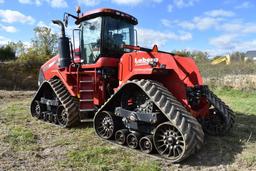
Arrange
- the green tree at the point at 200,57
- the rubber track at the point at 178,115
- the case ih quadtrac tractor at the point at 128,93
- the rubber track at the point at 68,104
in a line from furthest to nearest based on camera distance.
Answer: the green tree at the point at 200,57 → the rubber track at the point at 68,104 → the case ih quadtrac tractor at the point at 128,93 → the rubber track at the point at 178,115

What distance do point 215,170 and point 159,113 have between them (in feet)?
4.70

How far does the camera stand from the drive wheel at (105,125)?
7465 millimetres

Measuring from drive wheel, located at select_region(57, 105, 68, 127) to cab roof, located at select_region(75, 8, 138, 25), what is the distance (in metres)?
2.40

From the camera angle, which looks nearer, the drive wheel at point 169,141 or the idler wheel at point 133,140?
the drive wheel at point 169,141

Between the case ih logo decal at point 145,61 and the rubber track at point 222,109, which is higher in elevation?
the case ih logo decal at point 145,61

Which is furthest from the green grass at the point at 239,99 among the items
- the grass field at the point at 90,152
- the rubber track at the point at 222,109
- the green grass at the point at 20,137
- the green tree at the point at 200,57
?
the green tree at the point at 200,57

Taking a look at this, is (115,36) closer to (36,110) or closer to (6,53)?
(36,110)

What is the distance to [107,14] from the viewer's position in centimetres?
849

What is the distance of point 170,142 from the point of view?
20.0 ft

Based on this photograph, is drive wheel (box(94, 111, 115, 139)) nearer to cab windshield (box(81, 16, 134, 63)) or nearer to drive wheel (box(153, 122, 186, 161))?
drive wheel (box(153, 122, 186, 161))

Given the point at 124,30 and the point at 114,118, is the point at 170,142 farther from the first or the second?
the point at 124,30

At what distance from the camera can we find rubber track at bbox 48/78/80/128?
8844mm

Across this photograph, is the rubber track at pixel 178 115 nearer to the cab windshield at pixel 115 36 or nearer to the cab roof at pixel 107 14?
the cab windshield at pixel 115 36

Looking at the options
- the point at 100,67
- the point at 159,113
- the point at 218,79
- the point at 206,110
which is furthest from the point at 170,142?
the point at 218,79
